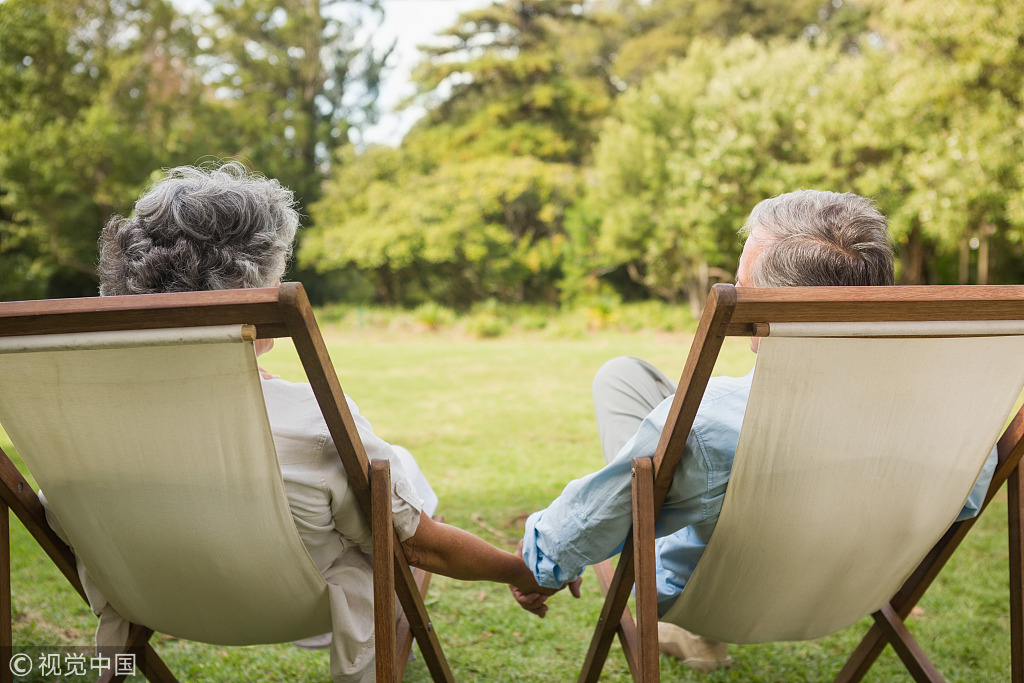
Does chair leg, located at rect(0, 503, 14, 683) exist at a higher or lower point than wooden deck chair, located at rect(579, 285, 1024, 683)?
lower

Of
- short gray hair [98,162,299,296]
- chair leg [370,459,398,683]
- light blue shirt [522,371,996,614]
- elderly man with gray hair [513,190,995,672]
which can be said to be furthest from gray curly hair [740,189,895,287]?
short gray hair [98,162,299,296]

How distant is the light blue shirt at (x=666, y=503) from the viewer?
49.9 inches

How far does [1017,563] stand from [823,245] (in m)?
0.68

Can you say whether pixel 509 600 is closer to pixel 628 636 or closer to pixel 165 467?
pixel 628 636

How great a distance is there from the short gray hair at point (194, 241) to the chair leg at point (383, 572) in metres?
0.40

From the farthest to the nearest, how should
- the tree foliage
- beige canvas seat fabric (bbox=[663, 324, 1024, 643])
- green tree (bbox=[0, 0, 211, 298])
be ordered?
the tree foliage < green tree (bbox=[0, 0, 211, 298]) < beige canvas seat fabric (bbox=[663, 324, 1024, 643])

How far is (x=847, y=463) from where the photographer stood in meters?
1.22

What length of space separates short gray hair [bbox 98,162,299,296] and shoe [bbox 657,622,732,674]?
139 cm

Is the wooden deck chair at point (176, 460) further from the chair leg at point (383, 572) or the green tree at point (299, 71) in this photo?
the green tree at point (299, 71)

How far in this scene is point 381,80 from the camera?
1642cm

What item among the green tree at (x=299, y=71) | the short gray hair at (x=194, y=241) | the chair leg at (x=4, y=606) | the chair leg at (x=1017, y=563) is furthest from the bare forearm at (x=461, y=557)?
the green tree at (x=299, y=71)

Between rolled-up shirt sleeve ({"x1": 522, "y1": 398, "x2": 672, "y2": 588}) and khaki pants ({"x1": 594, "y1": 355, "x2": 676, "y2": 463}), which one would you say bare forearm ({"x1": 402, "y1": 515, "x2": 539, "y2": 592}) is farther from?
khaki pants ({"x1": 594, "y1": 355, "x2": 676, "y2": 463})

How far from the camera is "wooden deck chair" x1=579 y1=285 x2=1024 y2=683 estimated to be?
1.05 metres

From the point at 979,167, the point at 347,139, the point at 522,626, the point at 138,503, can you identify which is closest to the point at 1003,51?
the point at 979,167
